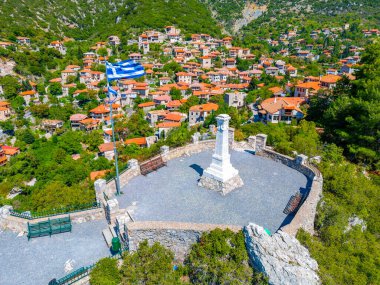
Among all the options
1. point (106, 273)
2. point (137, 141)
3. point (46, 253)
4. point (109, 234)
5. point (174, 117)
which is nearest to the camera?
point (106, 273)

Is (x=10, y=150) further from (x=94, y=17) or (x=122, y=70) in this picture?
(x=94, y=17)

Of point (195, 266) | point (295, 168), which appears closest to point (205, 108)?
point (295, 168)

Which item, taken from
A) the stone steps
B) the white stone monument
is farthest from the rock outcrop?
the stone steps

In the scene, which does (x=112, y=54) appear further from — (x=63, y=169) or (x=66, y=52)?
(x=63, y=169)

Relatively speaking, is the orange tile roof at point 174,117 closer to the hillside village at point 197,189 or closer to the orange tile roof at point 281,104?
the hillside village at point 197,189

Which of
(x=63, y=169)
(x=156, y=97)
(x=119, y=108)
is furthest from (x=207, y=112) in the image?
(x=63, y=169)
